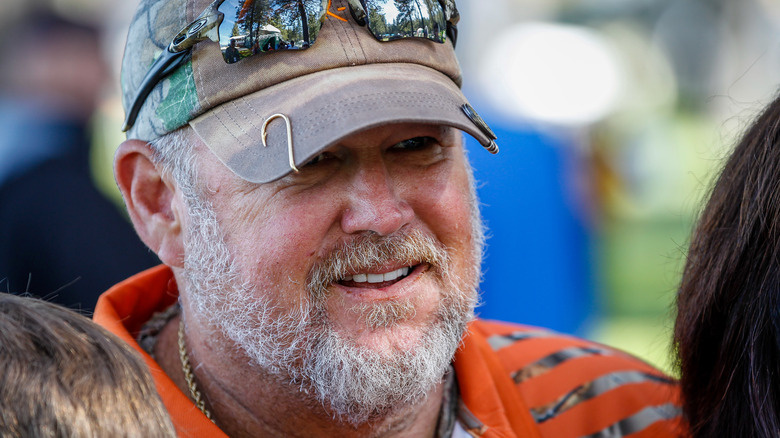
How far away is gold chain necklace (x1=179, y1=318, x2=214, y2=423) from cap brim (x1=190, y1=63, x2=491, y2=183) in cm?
57

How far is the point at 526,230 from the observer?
367cm

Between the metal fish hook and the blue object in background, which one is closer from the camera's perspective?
the metal fish hook

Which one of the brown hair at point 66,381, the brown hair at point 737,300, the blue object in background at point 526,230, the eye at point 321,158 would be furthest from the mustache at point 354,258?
the blue object in background at point 526,230

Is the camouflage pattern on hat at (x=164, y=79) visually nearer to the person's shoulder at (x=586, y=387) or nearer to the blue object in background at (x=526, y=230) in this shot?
the person's shoulder at (x=586, y=387)

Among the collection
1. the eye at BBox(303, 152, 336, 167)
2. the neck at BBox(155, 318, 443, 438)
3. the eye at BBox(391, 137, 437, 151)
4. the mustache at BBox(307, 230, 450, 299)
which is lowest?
the neck at BBox(155, 318, 443, 438)

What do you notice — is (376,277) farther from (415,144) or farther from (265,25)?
(265,25)

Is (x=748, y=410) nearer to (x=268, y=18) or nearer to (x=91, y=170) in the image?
(x=268, y=18)

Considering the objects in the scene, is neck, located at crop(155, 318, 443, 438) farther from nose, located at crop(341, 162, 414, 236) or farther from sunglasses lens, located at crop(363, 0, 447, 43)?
sunglasses lens, located at crop(363, 0, 447, 43)

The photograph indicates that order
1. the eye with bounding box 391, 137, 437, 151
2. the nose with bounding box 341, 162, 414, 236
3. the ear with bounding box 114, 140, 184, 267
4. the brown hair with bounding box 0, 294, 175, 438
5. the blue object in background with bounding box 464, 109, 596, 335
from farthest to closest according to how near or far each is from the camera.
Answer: the blue object in background with bounding box 464, 109, 596, 335
the ear with bounding box 114, 140, 184, 267
the eye with bounding box 391, 137, 437, 151
the nose with bounding box 341, 162, 414, 236
the brown hair with bounding box 0, 294, 175, 438

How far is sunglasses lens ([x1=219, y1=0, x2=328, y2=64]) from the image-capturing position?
1.74 metres

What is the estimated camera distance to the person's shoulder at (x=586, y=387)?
6.90 feet

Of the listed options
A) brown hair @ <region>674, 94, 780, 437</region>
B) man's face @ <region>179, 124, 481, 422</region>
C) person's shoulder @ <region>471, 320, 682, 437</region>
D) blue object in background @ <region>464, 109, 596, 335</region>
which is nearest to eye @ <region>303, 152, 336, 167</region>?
man's face @ <region>179, 124, 481, 422</region>

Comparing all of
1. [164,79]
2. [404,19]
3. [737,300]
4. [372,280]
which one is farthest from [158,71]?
[737,300]

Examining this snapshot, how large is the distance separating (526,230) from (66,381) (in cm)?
272
